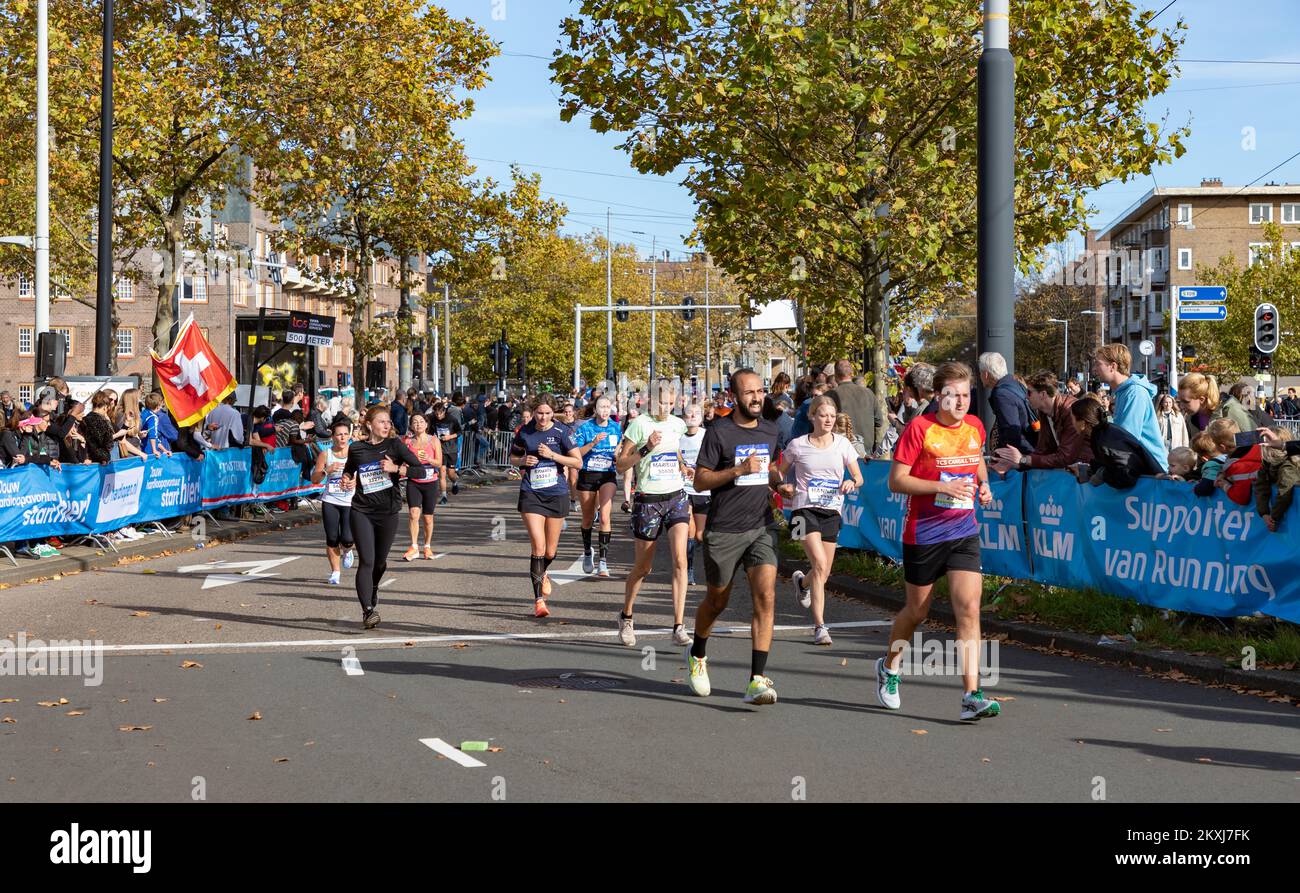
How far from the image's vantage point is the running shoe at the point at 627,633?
10992 mm

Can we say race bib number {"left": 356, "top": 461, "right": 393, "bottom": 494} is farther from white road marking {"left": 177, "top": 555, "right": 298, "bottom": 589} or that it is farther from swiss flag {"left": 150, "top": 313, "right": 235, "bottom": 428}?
swiss flag {"left": 150, "top": 313, "right": 235, "bottom": 428}

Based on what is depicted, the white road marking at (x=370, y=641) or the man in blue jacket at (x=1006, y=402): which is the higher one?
the man in blue jacket at (x=1006, y=402)

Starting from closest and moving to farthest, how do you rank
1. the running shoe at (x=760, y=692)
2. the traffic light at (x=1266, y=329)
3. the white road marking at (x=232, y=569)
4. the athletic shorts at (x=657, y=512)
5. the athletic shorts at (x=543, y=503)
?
the running shoe at (x=760, y=692), the athletic shorts at (x=657, y=512), the athletic shorts at (x=543, y=503), the white road marking at (x=232, y=569), the traffic light at (x=1266, y=329)

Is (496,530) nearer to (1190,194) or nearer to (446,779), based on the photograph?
(446,779)

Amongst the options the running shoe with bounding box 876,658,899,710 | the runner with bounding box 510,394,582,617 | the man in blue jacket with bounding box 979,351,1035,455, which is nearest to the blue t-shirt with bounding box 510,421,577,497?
the runner with bounding box 510,394,582,617

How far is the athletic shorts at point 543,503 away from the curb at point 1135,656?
3.03 meters

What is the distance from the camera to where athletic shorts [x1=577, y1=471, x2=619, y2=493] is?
650 inches

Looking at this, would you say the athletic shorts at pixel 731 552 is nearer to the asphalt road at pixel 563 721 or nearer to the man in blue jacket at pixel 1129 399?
the asphalt road at pixel 563 721

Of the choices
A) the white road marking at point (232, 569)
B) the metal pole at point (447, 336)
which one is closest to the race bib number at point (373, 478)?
the white road marking at point (232, 569)

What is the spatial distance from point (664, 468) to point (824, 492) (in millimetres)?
1276

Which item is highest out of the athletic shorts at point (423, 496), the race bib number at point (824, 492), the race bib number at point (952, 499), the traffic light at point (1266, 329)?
the traffic light at point (1266, 329)

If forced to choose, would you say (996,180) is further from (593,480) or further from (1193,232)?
(1193,232)

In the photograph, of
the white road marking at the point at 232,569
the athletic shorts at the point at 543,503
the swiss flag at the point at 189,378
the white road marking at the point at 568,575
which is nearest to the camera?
the athletic shorts at the point at 543,503
